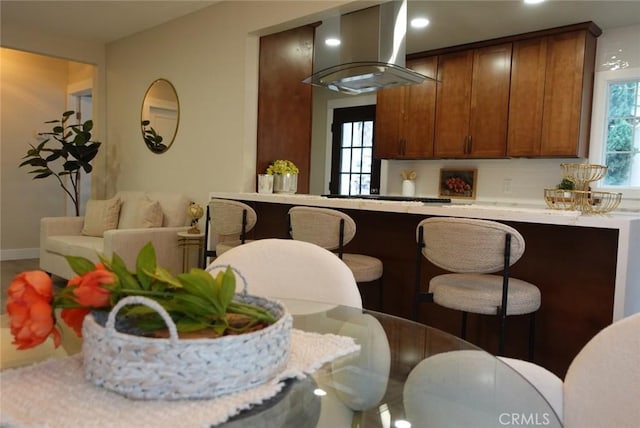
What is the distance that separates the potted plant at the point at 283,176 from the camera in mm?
4012

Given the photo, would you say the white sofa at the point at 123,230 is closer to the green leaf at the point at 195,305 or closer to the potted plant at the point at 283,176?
the potted plant at the point at 283,176

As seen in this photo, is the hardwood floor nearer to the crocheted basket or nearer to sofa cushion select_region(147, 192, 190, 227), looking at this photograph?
sofa cushion select_region(147, 192, 190, 227)

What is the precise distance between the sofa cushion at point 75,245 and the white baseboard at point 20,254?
1688mm

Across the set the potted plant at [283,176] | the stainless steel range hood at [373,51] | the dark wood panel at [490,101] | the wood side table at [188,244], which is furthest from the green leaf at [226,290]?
the dark wood panel at [490,101]

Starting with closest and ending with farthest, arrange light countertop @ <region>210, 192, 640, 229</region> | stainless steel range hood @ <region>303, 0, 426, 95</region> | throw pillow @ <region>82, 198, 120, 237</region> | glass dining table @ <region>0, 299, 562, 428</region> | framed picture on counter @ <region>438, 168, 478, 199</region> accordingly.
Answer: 1. glass dining table @ <region>0, 299, 562, 428</region>
2. light countertop @ <region>210, 192, 640, 229</region>
3. stainless steel range hood @ <region>303, 0, 426, 95</region>
4. throw pillow @ <region>82, 198, 120, 237</region>
5. framed picture on counter @ <region>438, 168, 478, 199</region>

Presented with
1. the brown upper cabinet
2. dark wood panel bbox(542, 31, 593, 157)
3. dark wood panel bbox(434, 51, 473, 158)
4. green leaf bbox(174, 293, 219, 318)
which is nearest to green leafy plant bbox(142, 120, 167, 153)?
the brown upper cabinet

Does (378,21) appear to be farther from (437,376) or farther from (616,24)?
(437,376)

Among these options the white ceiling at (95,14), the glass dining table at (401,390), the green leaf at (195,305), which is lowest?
the glass dining table at (401,390)

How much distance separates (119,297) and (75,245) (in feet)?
13.0

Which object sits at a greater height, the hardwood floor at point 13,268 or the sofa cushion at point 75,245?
the sofa cushion at point 75,245

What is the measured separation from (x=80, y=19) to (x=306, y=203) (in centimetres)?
349

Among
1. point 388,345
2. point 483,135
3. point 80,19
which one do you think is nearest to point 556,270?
point 388,345

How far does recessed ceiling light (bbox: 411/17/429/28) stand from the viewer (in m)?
4.14

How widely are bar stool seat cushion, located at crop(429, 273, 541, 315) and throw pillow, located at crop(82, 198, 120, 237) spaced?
142 inches
